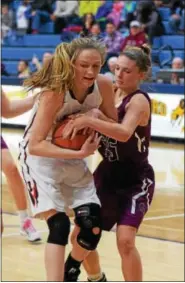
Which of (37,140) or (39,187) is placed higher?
(37,140)

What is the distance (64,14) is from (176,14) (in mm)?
3371

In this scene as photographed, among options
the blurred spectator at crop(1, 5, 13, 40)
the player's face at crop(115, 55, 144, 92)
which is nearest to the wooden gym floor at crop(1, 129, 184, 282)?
the player's face at crop(115, 55, 144, 92)

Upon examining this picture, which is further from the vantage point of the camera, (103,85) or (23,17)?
(23,17)

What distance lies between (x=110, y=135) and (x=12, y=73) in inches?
565

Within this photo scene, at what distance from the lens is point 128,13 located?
1677cm

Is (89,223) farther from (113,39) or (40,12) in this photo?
(40,12)

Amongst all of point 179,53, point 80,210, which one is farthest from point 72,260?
point 179,53

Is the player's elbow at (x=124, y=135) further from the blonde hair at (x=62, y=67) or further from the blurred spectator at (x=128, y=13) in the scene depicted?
the blurred spectator at (x=128, y=13)

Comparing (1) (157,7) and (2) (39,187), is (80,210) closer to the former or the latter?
(2) (39,187)

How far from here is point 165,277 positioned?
4.90 metres

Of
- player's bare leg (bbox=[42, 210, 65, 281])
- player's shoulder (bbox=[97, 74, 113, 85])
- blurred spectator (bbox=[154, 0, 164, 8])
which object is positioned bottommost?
player's bare leg (bbox=[42, 210, 65, 281])

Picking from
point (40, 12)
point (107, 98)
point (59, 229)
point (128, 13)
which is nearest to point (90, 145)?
point (107, 98)

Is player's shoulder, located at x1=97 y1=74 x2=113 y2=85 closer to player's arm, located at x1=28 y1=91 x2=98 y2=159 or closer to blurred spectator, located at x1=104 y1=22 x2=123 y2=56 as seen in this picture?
player's arm, located at x1=28 y1=91 x2=98 y2=159

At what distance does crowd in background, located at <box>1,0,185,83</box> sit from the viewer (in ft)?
50.6
